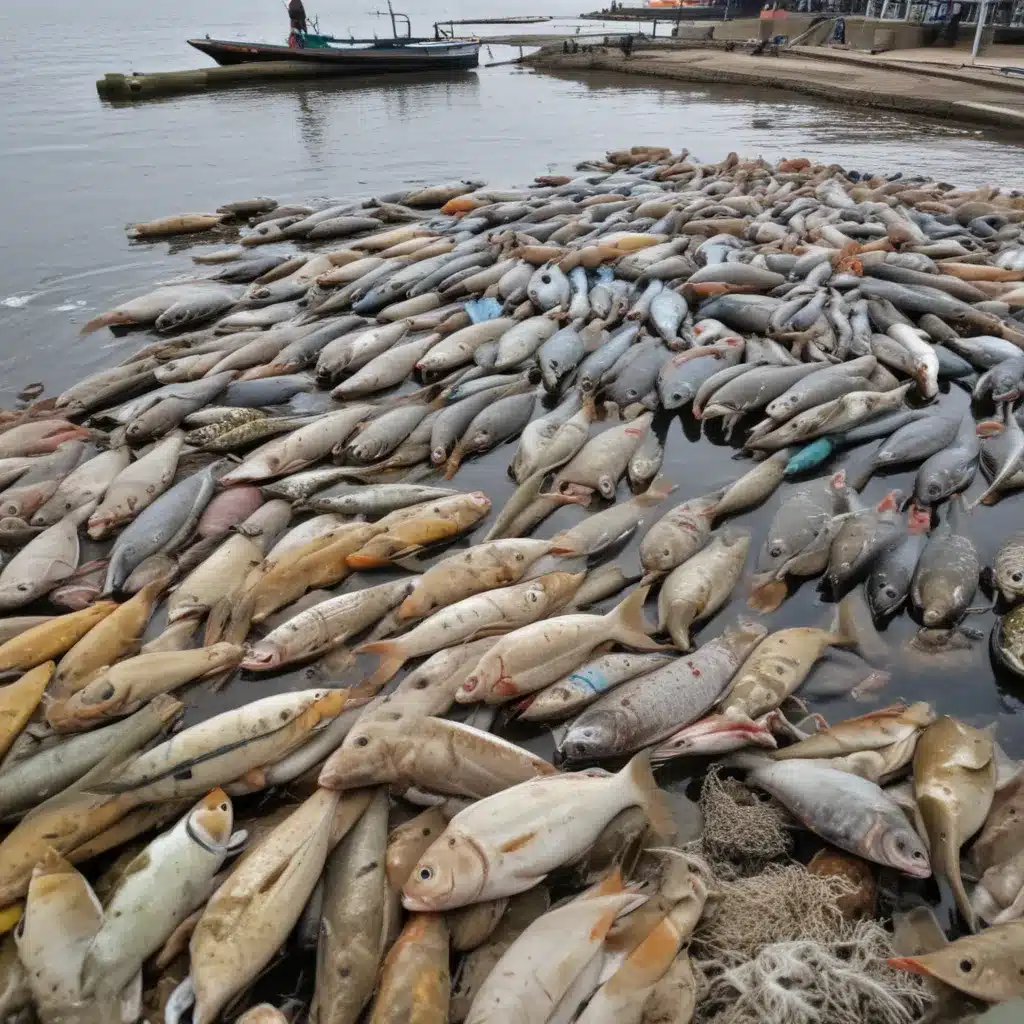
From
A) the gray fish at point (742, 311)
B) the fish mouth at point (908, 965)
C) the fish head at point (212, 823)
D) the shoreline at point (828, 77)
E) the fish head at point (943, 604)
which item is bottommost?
the fish head at point (943, 604)

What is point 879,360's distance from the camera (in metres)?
6.98

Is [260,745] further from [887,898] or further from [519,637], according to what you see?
[887,898]

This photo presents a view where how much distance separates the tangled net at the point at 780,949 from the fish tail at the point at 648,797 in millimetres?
158

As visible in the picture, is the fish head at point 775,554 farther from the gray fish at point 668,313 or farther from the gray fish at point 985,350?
the gray fish at point 985,350

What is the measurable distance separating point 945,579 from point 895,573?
0.86 feet

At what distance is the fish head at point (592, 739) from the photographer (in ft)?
11.5

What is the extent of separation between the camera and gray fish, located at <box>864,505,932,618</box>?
14.5 feet

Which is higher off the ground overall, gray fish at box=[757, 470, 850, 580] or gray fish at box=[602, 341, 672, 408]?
gray fish at box=[602, 341, 672, 408]

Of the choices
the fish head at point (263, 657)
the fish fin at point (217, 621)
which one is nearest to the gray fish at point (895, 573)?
the fish head at point (263, 657)

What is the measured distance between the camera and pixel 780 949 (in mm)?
2645

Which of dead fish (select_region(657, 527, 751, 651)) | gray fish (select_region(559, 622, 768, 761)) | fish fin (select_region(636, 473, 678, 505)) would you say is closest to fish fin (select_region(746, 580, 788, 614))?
dead fish (select_region(657, 527, 751, 651))

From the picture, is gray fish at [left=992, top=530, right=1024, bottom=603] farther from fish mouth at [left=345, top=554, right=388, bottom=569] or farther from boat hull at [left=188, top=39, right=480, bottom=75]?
boat hull at [left=188, top=39, right=480, bottom=75]

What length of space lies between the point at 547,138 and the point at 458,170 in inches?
226

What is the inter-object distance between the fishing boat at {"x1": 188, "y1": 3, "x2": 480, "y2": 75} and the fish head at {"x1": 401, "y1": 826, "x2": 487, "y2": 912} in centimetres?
3571
